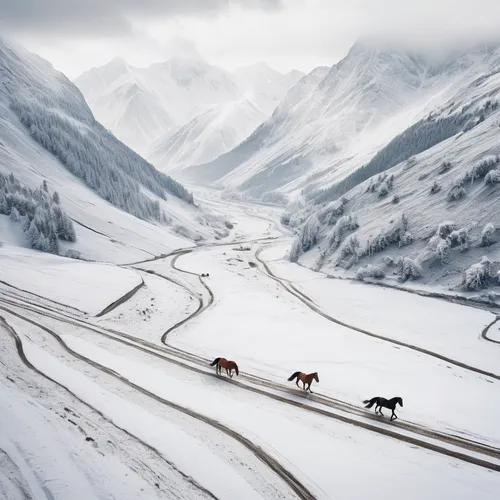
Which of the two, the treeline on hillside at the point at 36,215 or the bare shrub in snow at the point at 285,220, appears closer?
the treeline on hillside at the point at 36,215

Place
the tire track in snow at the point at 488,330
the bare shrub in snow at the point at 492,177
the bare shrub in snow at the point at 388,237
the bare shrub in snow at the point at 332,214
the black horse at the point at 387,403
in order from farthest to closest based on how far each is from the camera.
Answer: the bare shrub in snow at the point at 332,214 < the bare shrub in snow at the point at 388,237 < the bare shrub in snow at the point at 492,177 < the tire track in snow at the point at 488,330 < the black horse at the point at 387,403

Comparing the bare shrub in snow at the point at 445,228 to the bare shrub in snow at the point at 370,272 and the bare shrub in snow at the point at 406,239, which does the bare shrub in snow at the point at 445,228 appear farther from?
the bare shrub in snow at the point at 370,272

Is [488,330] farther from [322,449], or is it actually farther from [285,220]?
[285,220]

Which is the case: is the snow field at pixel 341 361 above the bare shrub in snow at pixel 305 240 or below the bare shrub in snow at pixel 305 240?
below

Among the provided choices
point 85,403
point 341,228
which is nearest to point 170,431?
point 85,403

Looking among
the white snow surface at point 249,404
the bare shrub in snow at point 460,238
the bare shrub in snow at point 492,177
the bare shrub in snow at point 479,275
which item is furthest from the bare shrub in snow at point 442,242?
the white snow surface at point 249,404

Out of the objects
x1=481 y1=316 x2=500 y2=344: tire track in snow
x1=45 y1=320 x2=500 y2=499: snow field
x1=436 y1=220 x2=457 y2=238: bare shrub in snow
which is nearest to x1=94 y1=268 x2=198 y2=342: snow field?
x1=45 y1=320 x2=500 y2=499: snow field

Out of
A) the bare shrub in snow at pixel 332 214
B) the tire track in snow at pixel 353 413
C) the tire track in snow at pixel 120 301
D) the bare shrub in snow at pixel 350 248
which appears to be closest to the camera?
the tire track in snow at pixel 353 413
